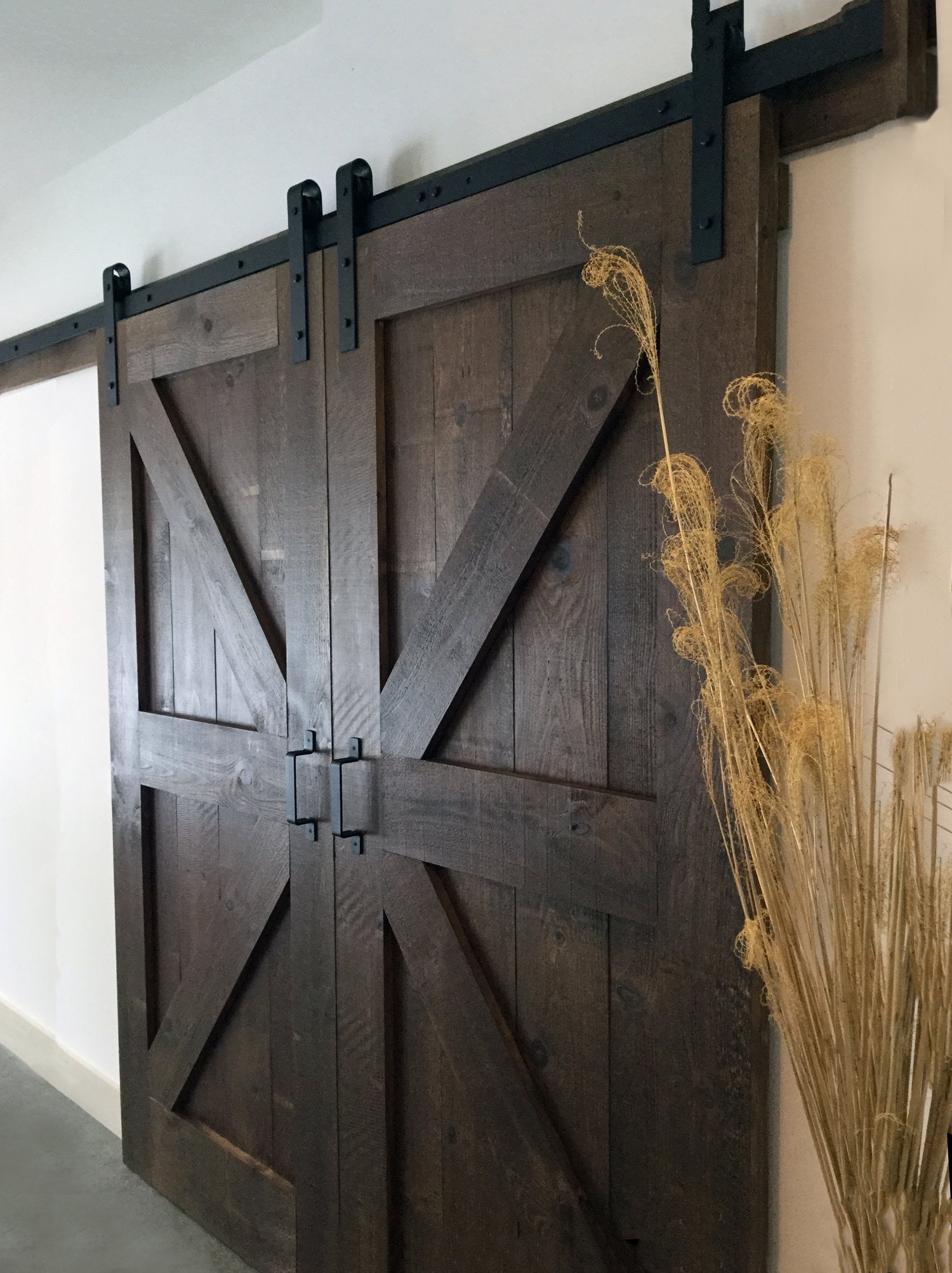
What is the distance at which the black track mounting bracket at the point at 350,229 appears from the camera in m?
2.13

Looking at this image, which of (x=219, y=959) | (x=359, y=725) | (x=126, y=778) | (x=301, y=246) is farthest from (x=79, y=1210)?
(x=301, y=246)

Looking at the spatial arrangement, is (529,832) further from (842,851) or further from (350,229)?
(350,229)

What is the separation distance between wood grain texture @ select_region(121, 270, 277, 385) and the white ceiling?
1.53ft

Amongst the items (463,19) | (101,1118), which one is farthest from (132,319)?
(101,1118)

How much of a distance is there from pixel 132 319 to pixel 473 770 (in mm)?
Answer: 1651

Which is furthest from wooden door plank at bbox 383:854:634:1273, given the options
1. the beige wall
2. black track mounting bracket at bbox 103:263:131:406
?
black track mounting bracket at bbox 103:263:131:406

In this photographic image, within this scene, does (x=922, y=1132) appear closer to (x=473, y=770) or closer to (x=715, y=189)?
(x=473, y=770)

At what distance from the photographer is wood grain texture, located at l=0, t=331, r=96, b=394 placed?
3.07 m

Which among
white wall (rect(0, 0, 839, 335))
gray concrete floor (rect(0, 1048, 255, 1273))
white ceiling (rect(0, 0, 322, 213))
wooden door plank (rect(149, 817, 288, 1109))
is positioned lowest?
gray concrete floor (rect(0, 1048, 255, 1273))

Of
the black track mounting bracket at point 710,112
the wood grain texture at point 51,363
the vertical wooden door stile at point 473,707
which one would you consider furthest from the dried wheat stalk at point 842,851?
the wood grain texture at point 51,363

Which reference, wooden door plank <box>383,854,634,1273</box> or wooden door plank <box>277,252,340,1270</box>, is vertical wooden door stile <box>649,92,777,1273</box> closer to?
wooden door plank <box>383,854,634,1273</box>

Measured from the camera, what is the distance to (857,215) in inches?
58.3

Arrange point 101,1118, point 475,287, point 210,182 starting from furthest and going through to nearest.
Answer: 1. point 101,1118
2. point 210,182
3. point 475,287

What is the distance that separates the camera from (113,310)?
2.86m
